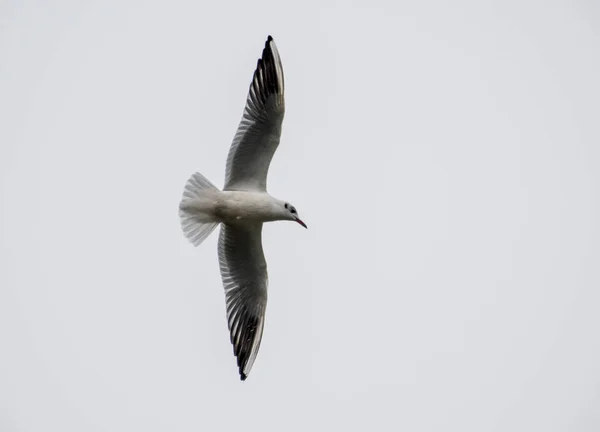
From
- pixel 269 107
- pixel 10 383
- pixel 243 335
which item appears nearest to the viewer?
pixel 269 107

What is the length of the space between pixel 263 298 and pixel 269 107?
202 cm

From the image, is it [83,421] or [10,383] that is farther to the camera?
[10,383]

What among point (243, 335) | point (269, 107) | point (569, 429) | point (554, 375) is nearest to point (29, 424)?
point (243, 335)

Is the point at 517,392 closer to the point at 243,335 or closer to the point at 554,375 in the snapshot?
the point at 554,375

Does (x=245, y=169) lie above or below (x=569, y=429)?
above

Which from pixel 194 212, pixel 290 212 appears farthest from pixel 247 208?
pixel 194 212

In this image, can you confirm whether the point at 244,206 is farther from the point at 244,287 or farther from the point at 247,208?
the point at 244,287

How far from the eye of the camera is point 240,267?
916 centimetres

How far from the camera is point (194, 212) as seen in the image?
878 cm

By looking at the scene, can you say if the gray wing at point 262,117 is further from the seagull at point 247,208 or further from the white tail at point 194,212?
the white tail at point 194,212

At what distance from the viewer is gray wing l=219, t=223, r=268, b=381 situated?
9062 millimetres

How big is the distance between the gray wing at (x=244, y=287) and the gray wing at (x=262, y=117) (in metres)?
0.75

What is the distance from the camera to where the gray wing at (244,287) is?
29.7 feet

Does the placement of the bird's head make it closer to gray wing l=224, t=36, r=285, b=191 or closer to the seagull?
the seagull
